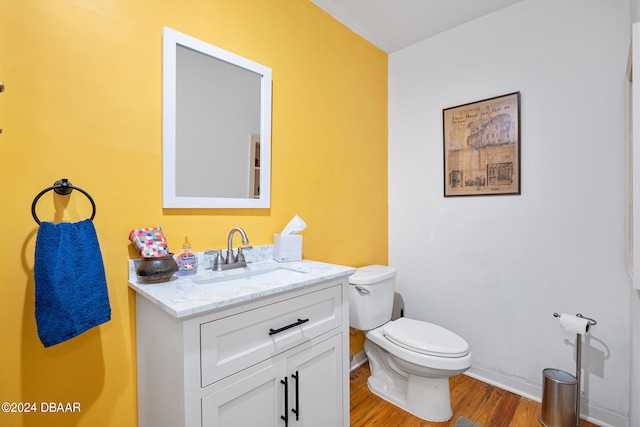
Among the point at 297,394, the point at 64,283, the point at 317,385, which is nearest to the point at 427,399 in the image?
the point at 317,385

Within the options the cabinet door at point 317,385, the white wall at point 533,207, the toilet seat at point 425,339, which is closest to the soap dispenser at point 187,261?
the cabinet door at point 317,385

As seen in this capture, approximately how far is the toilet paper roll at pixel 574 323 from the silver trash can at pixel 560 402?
0.28m

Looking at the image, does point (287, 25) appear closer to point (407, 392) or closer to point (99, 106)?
point (99, 106)

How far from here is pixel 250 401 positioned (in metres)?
1.03

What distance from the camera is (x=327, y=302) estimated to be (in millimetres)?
1311

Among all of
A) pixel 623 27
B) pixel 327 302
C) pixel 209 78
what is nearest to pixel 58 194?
pixel 209 78

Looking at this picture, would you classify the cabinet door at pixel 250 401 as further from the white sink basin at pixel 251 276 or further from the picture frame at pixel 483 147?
the picture frame at pixel 483 147

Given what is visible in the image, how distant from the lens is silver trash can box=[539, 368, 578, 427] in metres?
1.59

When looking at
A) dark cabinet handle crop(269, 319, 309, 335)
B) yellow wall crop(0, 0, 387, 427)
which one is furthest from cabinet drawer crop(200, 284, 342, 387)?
yellow wall crop(0, 0, 387, 427)

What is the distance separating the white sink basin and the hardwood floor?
97 cm

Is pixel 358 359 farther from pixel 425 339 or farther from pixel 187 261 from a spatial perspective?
pixel 187 261

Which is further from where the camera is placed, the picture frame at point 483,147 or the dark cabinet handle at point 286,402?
the picture frame at point 483,147

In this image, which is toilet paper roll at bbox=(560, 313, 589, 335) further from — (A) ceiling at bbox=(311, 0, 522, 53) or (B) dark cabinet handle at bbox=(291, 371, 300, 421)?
(A) ceiling at bbox=(311, 0, 522, 53)

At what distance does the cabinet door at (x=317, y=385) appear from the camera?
116cm
